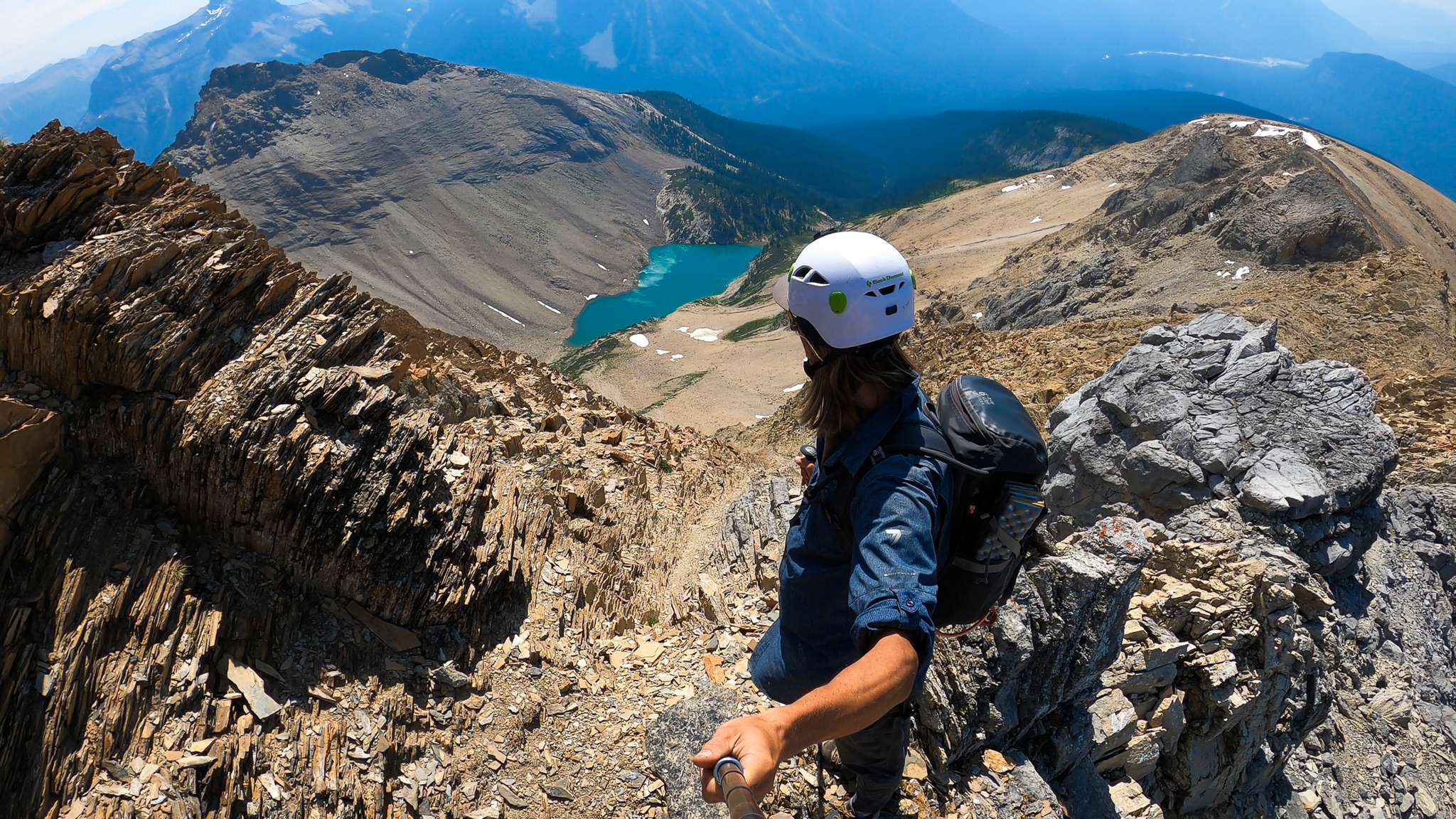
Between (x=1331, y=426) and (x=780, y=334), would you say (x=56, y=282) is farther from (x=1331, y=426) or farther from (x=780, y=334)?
(x=780, y=334)

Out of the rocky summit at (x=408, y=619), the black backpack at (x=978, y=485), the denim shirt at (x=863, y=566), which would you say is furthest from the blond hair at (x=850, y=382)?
the rocky summit at (x=408, y=619)

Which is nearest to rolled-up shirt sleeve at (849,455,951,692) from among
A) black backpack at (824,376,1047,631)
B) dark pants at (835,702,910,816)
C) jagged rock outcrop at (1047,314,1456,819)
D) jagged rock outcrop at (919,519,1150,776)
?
black backpack at (824,376,1047,631)

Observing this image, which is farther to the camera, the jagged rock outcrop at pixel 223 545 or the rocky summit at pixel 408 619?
the rocky summit at pixel 408 619

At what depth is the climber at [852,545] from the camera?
8.70 feet

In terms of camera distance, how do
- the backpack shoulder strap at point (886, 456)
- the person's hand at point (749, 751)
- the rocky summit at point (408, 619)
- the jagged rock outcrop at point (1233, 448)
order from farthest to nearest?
the jagged rock outcrop at point (1233, 448), the rocky summit at point (408, 619), the backpack shoulder strap at point (886, 456), the person's hand at point (749, 751)

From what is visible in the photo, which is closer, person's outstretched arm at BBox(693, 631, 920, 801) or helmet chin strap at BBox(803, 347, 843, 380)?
person's outstretched arm at BBox(693, 631, 920, 801)

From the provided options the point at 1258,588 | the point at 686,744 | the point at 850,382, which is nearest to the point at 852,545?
the point at 850,382

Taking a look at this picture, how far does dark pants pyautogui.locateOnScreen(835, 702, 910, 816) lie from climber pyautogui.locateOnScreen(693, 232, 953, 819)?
0.02m

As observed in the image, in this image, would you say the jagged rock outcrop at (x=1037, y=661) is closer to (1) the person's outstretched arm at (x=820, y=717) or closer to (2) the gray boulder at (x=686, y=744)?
(2) the gray boulder at (x=686, y=744)

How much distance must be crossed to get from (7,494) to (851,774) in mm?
8527

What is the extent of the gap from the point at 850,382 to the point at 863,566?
3.58 ft

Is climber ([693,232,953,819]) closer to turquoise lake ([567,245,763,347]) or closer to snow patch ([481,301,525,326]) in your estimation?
turquoise lake ([567,245,763,347])

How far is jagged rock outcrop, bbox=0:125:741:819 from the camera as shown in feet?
20.3

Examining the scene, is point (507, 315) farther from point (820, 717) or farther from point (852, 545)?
point (820, 717)
